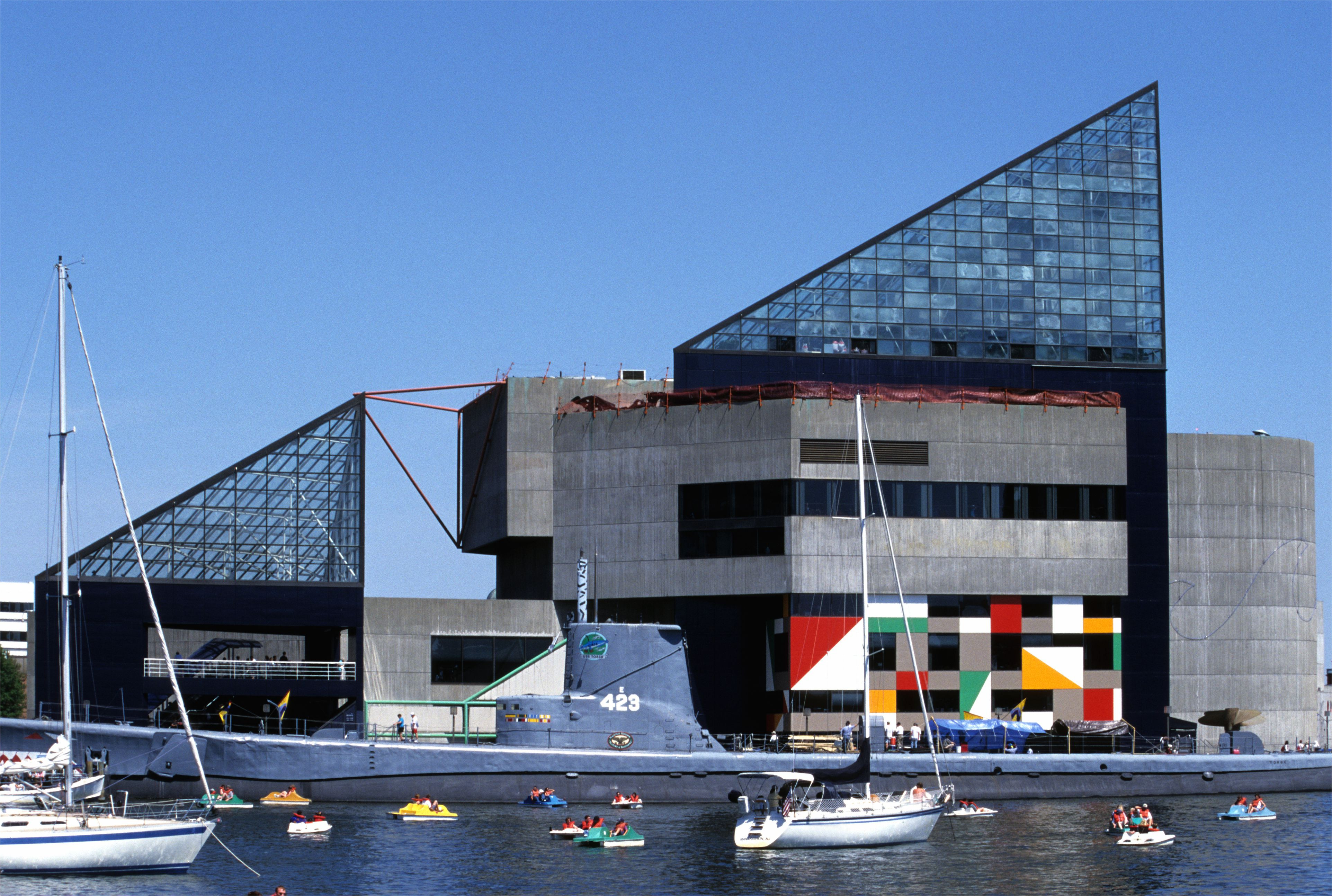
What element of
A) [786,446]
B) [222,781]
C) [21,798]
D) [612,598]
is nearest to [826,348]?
[786,446]

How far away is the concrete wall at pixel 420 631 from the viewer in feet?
252

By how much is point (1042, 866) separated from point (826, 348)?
119 feet

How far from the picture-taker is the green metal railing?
63219 mm

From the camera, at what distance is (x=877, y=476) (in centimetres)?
6931

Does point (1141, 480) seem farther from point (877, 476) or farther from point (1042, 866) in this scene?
point (1042, 866)

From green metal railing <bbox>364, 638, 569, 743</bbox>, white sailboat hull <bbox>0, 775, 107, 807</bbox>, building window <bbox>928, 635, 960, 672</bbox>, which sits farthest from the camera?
building window <bbox>928, 635, 960, 672</bbox>

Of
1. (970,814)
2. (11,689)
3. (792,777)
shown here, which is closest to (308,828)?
(792,777)

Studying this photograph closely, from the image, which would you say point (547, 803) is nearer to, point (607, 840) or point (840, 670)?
point (607, 840)

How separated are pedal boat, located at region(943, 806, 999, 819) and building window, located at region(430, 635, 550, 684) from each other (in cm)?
2675

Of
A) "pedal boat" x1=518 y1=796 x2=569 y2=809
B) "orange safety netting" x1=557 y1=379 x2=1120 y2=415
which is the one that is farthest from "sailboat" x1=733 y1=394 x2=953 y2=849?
"orange safety netting" x1=557 y1=379 x2=1120 y2=415

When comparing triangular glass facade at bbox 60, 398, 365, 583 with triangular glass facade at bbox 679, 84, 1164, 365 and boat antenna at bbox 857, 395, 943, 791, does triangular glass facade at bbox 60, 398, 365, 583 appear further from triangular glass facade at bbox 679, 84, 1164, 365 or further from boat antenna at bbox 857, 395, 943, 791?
boat antenna at bbox 857, 395, 943, 791

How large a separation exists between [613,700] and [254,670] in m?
27.2

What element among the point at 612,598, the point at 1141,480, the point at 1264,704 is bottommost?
the point at 1264,704

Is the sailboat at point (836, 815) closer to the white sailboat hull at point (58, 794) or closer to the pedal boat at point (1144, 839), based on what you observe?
the pedal boat at point (1144, 839)
